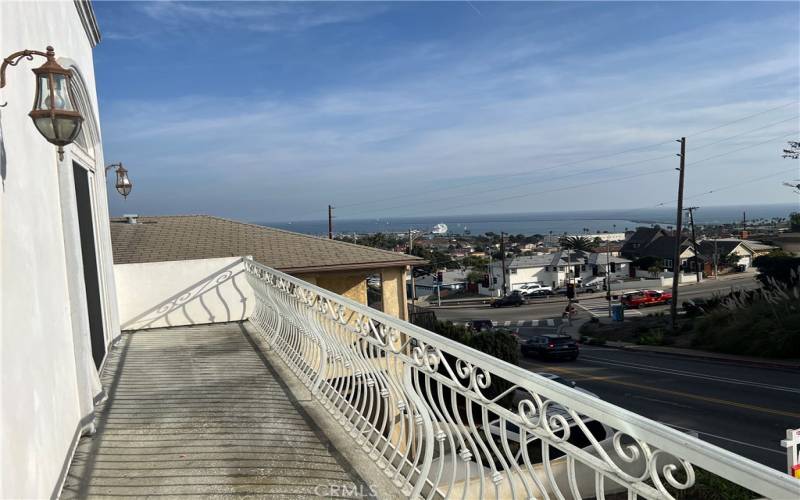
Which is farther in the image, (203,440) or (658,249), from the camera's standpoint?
(658,249)

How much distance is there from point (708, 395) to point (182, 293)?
49.1ft

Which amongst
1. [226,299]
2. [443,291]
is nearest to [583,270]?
[443,291]

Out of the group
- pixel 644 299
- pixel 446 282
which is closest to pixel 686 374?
pixel 644 299

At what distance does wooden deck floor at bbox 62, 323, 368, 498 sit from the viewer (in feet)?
11.5

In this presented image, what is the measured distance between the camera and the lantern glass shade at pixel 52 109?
329 cm

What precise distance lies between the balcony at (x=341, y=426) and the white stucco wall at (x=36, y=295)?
46 centimetres

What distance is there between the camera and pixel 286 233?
16797mm

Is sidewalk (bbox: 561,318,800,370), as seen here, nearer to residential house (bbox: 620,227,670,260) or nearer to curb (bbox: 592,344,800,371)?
A: curb (bbox: 592,344,800,371)

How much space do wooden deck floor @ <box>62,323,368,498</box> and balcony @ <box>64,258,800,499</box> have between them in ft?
0.04

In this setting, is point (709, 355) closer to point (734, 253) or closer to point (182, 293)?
point (182, 293)

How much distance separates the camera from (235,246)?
46.9ft

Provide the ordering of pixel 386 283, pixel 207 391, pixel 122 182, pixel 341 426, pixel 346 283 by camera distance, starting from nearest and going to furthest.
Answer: pixel 341 426 < pixel 207 391 < pixel 122 182 < pixel 386 283 < pixel 346 283

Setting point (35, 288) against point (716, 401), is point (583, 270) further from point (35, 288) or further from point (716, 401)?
point (35, 288)

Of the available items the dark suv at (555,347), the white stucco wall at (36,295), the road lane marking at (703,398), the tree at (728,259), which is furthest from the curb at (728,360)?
the tree at (728,259)
